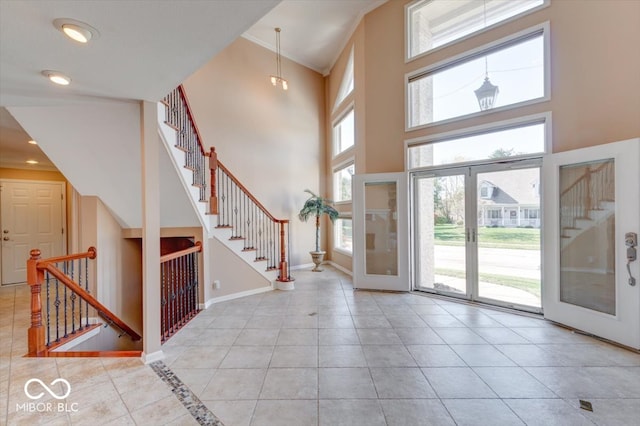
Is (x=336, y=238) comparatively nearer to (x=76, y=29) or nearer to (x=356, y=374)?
(x=356, y=374)

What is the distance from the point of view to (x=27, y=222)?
5.82 metres

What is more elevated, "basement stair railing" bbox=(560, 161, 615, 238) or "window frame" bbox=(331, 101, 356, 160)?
"window frame" bbox=(331, 101, 356, 160)

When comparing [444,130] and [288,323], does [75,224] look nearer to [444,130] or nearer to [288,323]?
[288,323]

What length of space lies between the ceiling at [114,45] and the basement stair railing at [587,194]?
3.80 metres

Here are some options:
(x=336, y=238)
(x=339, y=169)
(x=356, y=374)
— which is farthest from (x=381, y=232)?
(x=356, y=374)

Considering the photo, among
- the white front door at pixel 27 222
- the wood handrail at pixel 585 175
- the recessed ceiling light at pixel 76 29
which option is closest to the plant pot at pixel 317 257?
the wood handrail at pixel 585 175

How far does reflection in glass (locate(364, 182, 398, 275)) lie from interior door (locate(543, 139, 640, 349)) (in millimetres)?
2115

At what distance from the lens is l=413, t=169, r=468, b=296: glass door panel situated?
432cm

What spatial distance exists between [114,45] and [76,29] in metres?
0.21

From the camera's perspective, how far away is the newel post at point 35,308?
281 cm

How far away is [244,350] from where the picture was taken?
2828 millimetres

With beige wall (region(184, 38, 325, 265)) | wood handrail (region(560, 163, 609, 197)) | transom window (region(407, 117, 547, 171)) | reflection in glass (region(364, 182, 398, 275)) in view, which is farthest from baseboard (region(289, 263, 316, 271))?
wood handrail (region(560, 163, 609, 197))

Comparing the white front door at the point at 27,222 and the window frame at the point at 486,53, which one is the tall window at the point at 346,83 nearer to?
the window frame at the point at 486,53

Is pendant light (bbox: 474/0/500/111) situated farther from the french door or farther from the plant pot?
the plant pot
